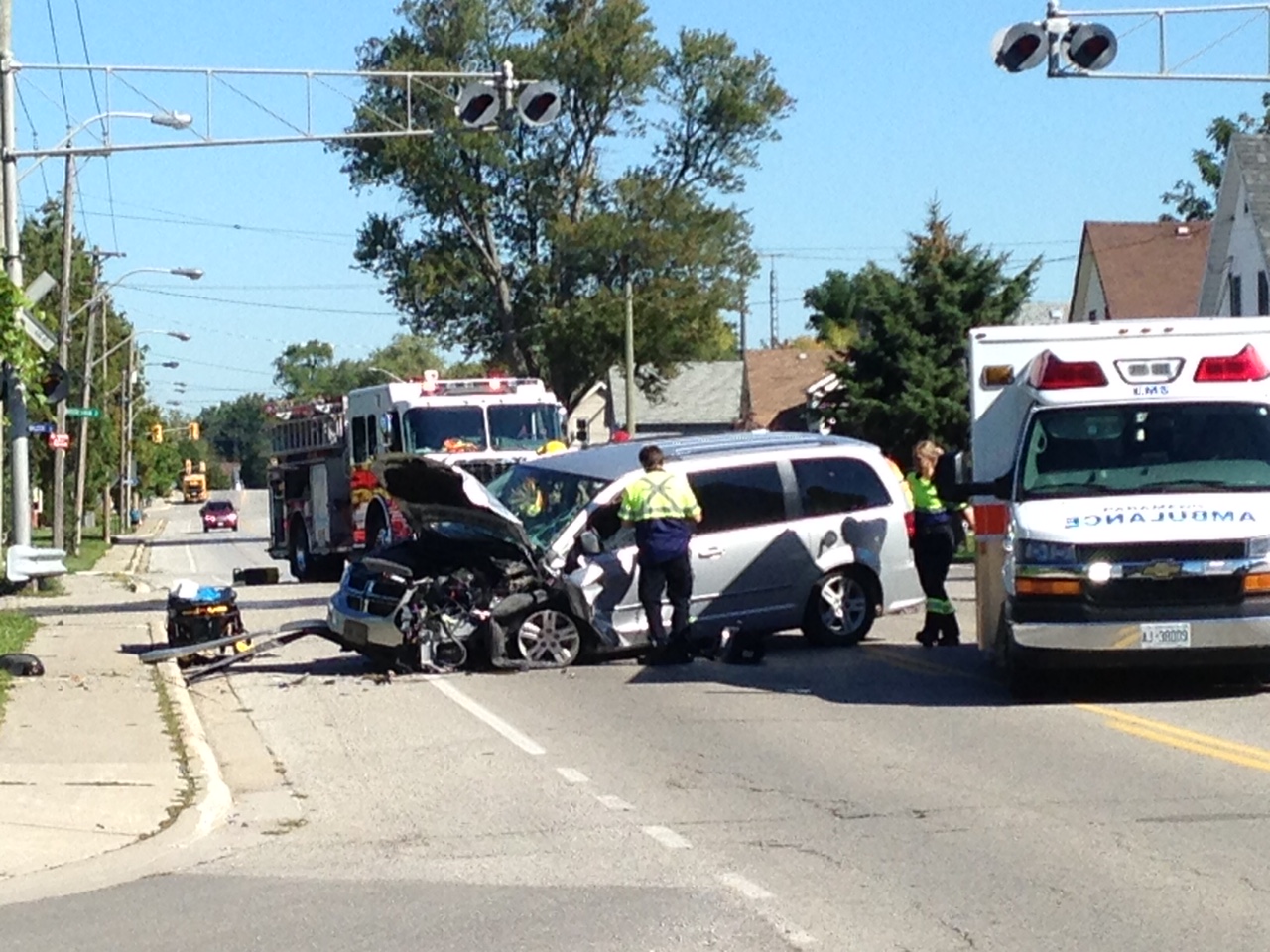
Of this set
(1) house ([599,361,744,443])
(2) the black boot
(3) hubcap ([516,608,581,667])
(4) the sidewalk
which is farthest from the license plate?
(1) house ([599,361,744,443])

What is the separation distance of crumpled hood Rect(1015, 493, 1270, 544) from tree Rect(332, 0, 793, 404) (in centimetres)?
4498

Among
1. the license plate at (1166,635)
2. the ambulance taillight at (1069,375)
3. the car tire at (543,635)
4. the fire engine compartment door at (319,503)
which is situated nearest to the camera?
the license plate at (1166,635)

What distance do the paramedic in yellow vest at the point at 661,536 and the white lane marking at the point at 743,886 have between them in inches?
309

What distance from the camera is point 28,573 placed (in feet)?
66.3

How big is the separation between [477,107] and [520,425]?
7.83 m

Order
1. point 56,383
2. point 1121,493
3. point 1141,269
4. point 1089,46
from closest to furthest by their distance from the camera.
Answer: point 1121,493, point 1089,46, point 56,383, point 1141,269

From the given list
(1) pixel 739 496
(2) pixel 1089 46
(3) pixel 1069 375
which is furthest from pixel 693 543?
(2) pixel 1089 46

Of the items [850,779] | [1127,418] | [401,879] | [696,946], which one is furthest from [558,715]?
[696,946]

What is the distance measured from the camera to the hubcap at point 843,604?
18.0m

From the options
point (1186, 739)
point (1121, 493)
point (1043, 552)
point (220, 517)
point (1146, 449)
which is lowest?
point (1186, 739)

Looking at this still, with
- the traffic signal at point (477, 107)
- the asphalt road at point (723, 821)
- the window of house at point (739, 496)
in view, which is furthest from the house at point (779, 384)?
the asphalt road at point (723, 821)

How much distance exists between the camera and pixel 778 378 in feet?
250

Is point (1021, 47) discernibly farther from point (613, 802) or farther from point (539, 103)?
point (613, 802)

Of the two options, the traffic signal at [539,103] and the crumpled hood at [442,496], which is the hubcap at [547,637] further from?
the traffic signal at [539,103]
